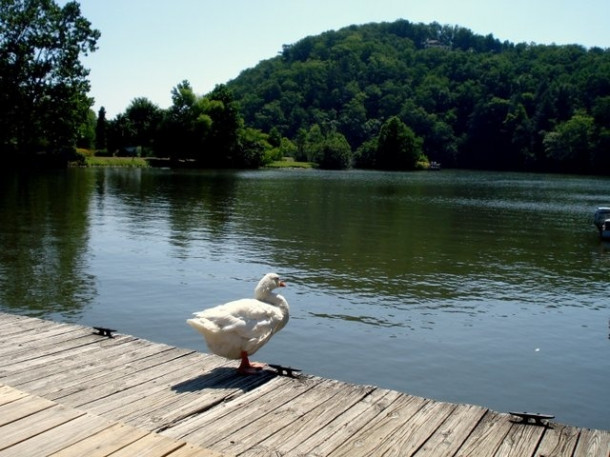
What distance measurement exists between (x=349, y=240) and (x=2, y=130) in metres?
66.0

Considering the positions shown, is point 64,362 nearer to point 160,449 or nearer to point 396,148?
point 160,449

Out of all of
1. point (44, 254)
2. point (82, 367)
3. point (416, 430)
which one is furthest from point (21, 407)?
point (44, 254)

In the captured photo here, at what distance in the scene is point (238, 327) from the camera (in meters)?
7.68

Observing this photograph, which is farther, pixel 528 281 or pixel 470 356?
pixel 528 281

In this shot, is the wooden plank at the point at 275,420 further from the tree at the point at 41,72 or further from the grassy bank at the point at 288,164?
the grassy bank at the point at 288,164

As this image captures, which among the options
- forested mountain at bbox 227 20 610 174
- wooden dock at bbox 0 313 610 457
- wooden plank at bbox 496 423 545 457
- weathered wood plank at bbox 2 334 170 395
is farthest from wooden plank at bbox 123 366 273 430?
forested mountain at bbox 227 20 610 174

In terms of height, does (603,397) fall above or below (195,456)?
below

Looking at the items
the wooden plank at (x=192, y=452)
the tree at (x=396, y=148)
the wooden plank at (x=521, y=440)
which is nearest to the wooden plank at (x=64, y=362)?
the wooden plank at (x=192, y=452)

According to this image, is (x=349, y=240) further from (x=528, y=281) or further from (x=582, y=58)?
(x=582, y=58)

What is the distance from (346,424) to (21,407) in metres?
3.14

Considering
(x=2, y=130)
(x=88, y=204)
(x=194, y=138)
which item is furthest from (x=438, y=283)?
(x=194, y=138)

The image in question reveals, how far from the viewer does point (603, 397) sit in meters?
11.2

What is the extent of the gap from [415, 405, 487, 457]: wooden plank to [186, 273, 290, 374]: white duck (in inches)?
96.4

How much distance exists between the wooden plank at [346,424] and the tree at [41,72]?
80473mm
